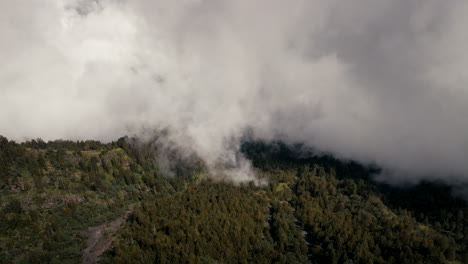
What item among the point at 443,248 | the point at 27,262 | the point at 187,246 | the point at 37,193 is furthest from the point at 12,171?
the point at 443,248

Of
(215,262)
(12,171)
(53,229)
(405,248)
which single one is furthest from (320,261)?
(12,171)

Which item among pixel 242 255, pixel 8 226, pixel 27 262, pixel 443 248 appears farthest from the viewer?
pixel 443 248

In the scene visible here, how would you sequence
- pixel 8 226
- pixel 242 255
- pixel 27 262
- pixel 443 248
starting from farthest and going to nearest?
pixel 443 248 → pixel 242 255 → pixel 8 226 → pixel 27 262

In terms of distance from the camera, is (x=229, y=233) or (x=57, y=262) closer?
(x=57, y=262)

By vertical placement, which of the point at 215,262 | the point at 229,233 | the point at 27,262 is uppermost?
the point at 229,233

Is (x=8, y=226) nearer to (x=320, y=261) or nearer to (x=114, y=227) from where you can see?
(x=114, y=227)

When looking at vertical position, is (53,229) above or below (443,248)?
below

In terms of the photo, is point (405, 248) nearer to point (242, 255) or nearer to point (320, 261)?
point (320, 261)
